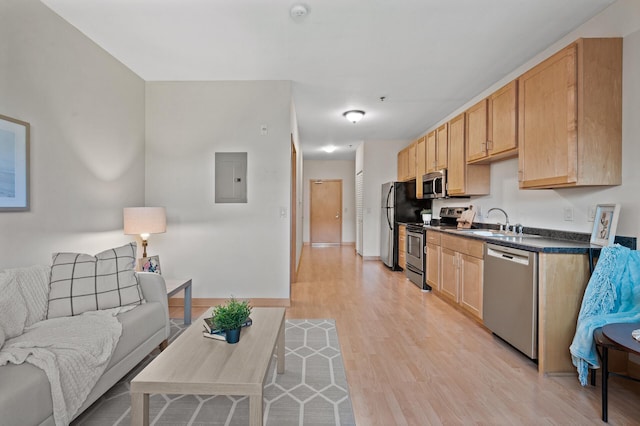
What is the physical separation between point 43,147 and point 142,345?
159 cm

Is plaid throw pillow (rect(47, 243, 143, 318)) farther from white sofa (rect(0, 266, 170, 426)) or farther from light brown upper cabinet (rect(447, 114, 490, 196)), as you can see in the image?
light brown upper cabinet (rect(447, 114, 490, 196))

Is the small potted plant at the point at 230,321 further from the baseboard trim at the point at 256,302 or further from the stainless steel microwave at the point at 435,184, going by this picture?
the stainless steel microwave at the point at 435,184

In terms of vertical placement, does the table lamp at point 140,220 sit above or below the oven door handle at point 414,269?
above

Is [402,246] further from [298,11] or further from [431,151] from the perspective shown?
[298,11]

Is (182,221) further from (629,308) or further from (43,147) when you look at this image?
(629,308)

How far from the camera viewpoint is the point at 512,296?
2463mm

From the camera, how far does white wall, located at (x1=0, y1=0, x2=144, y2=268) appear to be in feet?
6.72

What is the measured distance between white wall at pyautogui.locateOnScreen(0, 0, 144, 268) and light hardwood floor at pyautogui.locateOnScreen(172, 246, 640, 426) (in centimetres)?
139

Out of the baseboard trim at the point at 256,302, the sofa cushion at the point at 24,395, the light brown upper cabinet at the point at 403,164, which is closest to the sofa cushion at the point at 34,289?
the sofa cushion at the point at 24,395

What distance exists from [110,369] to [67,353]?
320 millimetres

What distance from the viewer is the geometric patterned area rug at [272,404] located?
1.67 meters

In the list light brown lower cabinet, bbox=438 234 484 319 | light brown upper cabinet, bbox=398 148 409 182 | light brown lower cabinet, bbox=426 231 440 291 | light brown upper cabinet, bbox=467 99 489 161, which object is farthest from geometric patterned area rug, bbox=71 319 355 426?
light brown upper cabinet, bbox=398 148 409 182

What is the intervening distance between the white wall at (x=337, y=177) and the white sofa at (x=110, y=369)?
278 inches

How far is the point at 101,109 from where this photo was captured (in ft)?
9.36
